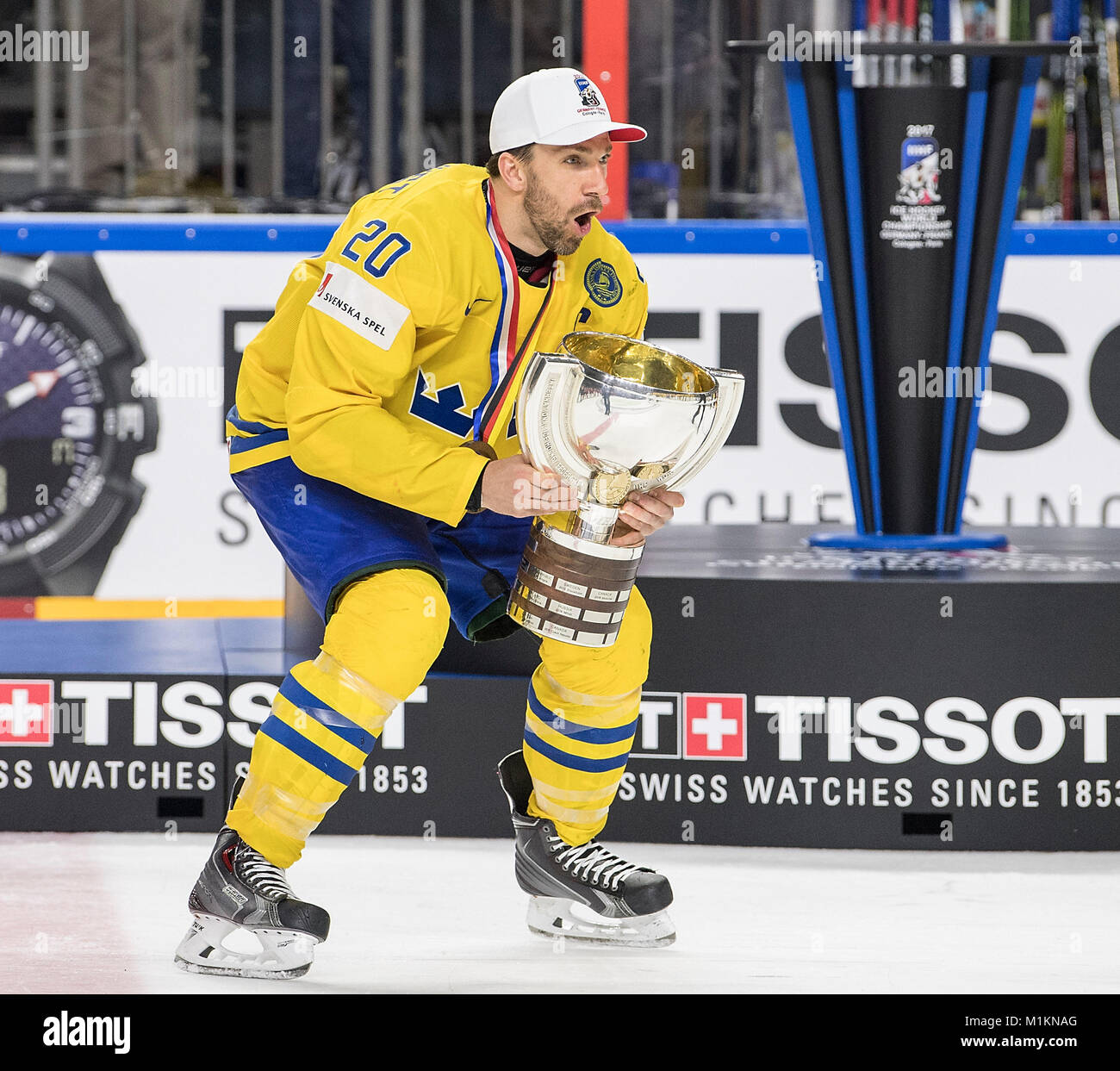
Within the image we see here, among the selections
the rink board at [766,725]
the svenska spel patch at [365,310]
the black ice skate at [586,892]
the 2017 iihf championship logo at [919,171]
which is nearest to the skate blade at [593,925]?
the black ice skate at [586,892]

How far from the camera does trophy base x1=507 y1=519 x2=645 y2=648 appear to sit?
2.19 metres

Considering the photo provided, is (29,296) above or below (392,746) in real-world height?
above

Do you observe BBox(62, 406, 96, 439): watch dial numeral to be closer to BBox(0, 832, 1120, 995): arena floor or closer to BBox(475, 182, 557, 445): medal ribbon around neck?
BBox(0, 832, 1120, 995): arena floor

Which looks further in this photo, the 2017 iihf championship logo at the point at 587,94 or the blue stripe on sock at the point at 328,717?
the 2017 iihf championship logo at the point at 587,94

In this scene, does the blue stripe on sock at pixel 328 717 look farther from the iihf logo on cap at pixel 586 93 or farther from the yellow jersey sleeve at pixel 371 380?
the iihf logo on cap at pixel 586 93

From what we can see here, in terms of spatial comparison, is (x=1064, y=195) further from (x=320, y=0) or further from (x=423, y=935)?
(x=423, y=935)

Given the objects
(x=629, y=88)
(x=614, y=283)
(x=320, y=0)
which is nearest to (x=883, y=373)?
(x=614, y=283)

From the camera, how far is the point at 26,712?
9.68ft

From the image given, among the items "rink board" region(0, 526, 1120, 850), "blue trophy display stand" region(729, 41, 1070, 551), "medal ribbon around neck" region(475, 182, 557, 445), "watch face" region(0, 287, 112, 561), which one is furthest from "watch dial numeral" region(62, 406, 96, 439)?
"medal ribbon around neck" region(475, 182, 557, 445)

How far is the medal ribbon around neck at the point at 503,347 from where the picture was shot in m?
2.28

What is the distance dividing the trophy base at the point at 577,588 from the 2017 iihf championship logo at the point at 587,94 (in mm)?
569

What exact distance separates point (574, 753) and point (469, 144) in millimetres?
3735

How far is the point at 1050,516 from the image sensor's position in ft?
15.4
